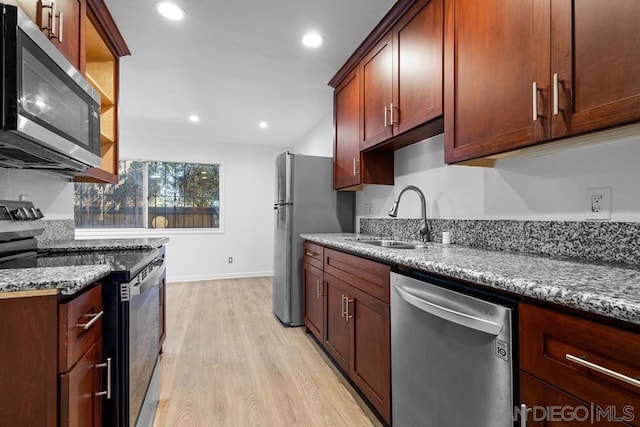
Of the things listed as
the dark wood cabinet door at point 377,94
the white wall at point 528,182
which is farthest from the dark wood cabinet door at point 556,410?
the dark wood cabinet door at point 377,94

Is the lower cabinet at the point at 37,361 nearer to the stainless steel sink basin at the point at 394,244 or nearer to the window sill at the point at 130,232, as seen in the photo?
the stainless steel sink basin at the point at 394,244

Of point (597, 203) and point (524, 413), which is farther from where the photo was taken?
point (597, 203)

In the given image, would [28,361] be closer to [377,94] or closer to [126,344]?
[126,344]

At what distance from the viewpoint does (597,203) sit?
1224mm

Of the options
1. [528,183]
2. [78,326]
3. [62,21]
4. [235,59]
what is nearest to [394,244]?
[528,183]

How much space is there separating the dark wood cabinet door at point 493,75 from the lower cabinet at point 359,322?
0.75 m

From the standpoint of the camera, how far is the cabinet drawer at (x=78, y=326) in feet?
2.83

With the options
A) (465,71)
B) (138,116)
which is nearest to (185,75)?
(138,116)

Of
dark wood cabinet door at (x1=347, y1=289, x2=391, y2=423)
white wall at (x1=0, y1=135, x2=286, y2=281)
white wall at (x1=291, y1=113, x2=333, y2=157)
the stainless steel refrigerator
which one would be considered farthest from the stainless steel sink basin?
white wall at (x1=0, y1=135, x2=286, y2=281)

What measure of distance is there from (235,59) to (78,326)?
2.33 meters

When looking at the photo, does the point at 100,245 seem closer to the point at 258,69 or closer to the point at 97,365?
the point at 97,365

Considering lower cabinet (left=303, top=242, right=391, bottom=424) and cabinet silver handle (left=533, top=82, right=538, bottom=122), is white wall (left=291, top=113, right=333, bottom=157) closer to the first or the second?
lower cabinet (left=303, top=242, right=391, bottom=424)

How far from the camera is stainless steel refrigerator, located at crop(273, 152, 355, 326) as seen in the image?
3.05 m

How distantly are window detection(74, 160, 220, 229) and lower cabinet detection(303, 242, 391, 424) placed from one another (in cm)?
359
